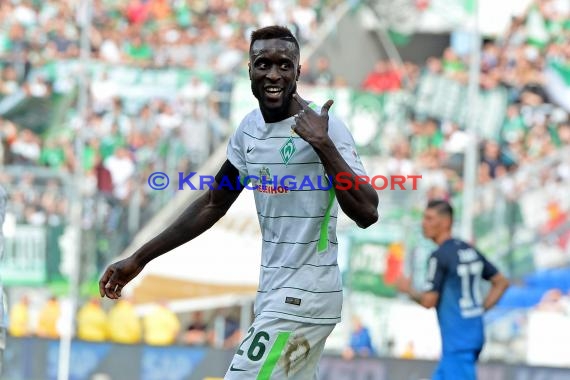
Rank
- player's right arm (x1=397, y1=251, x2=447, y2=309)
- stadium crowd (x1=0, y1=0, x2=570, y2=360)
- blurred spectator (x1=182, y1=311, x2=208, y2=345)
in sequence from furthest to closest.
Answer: stadium crowd (x1=0, y1=0, x2=570, y2=360), blurred spectator (x1=182, y1=311, x2=208, y2=345), player's right arm (x1=397, y1=251, x2=447, y2=309)

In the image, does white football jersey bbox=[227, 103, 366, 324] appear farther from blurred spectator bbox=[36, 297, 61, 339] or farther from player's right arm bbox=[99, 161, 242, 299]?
blurred spectator bbox=[36, 297, 61, 339]

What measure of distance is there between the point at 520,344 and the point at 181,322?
484 centimetres

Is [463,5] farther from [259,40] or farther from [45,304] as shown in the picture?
[259,40]

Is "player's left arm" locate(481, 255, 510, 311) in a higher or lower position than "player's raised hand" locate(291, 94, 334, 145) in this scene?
lower

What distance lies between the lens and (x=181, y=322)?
18.3 m

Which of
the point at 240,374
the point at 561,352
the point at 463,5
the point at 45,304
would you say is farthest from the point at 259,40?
the point at 463,5

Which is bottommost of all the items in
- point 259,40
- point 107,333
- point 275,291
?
point 107,333

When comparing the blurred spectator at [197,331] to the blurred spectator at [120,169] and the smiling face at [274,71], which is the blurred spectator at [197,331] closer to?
the blurred spectator at [120,169]

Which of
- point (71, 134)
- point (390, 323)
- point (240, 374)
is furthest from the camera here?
point (71, 134)

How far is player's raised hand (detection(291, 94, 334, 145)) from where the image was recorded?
189 inches

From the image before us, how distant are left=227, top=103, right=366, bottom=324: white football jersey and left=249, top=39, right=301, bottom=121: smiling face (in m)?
0.13

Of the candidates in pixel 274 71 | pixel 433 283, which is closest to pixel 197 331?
pixel 433 283

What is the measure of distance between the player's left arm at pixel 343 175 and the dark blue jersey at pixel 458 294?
4.89 m

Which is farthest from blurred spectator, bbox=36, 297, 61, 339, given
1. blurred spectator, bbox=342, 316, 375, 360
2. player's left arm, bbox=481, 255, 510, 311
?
player's left arm, bbox=481, 255, 510, 311
